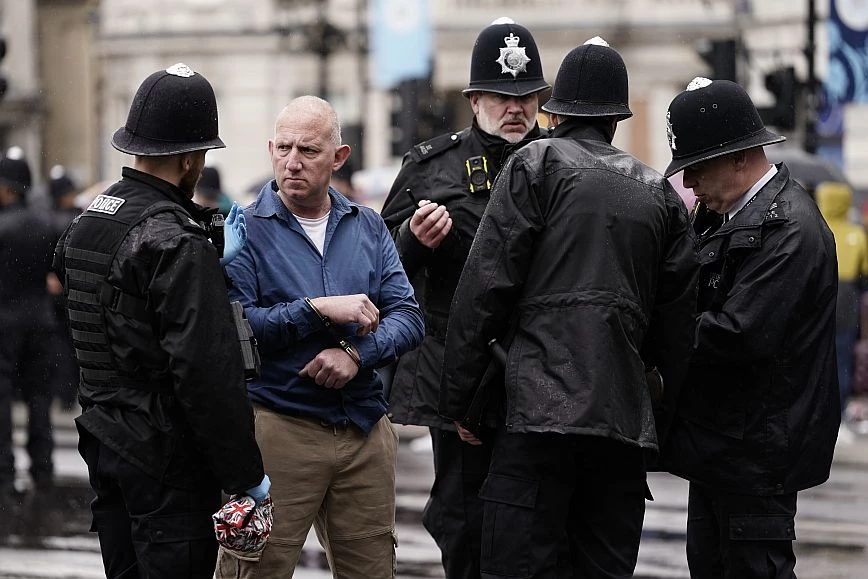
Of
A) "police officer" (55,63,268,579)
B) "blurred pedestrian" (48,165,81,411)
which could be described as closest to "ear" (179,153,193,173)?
"police officer" (55,63,268,579)

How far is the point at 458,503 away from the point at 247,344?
1693mm

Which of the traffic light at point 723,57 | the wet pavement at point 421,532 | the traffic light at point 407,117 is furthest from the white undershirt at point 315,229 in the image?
the traffic light at point 407,117

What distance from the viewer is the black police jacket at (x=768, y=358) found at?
5.30 m

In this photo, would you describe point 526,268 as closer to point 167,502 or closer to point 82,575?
point 167,502

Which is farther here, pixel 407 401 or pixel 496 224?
pixel 407 401

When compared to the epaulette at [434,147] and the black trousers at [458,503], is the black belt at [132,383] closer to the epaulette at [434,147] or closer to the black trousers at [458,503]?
the black trousers at [458,503]

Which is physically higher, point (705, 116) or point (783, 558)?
point (705, 116)

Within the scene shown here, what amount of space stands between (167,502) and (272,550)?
71 centimetres

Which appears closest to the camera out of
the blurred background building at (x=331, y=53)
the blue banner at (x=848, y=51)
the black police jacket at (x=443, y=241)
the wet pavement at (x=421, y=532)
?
the black police jacket at (x=443, y=241)

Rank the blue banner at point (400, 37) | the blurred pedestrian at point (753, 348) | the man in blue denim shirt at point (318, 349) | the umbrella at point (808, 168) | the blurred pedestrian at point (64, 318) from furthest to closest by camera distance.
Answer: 1. the blue banner at point (400, 37)
2. the umbrella at point (808, 168)
3. the blurred pedestrian at point (64, 318)
4. the blurred pedestrian at point (753, 348)
5. the man in blue denim shirt at point (318, 349)

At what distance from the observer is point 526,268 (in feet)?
16.8

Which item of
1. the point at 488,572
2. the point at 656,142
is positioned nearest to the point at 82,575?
the point at 488,572

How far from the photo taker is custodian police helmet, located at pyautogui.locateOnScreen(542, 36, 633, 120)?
533 centimetres

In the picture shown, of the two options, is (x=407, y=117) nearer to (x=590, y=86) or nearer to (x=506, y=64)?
(x=506, y=64)
